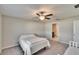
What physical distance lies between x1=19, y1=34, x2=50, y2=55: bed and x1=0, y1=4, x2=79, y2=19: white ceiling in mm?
380

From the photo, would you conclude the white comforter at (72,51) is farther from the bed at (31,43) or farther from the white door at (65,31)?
the bed at (31,43)

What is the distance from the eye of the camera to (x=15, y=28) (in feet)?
4.43

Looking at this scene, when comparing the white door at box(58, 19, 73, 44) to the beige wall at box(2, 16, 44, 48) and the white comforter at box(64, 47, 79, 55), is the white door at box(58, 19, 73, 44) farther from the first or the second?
the beige wall at box(2, 16, 44, 48)

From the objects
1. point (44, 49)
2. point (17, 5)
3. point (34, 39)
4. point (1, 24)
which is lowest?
point (44, 49)

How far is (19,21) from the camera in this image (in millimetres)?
1361

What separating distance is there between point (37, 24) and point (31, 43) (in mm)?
357

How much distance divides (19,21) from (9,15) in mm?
187

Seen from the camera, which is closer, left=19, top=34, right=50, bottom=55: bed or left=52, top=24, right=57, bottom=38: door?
left=19, top=34, right=50, bottom=55: bed

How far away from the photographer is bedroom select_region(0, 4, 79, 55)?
50.9 inches

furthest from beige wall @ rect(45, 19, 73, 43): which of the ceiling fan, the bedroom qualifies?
the ceiling fan

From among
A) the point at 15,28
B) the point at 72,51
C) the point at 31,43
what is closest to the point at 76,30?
the point at 72,51
